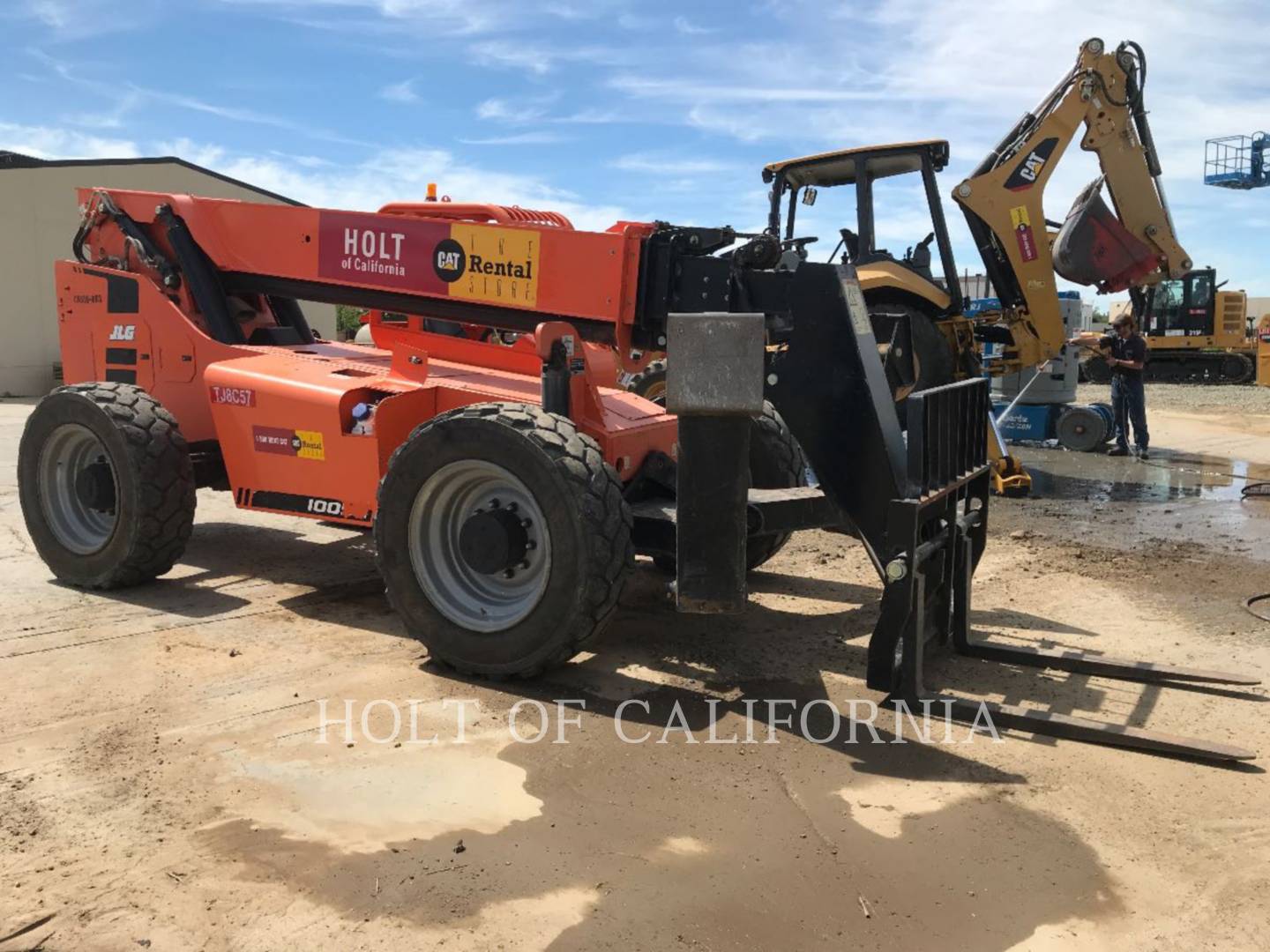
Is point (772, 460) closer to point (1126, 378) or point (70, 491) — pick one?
point (70, 491)

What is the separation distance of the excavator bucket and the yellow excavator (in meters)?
0.01

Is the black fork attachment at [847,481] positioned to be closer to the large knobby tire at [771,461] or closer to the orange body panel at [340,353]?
the orange body panel at [340,353]

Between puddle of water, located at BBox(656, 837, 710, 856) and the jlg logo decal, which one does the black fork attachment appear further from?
the jlg logo decal

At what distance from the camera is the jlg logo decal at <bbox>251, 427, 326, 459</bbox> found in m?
5.48

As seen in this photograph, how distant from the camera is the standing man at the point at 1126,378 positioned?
1303 centimetres

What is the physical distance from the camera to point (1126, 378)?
526 inches

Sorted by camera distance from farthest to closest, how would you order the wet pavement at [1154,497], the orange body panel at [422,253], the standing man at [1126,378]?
the standing man at [1126,378]
the wet pavement at [1154,497]
the orange body panel at [422,253]

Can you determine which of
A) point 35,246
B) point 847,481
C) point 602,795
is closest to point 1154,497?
point 847,481

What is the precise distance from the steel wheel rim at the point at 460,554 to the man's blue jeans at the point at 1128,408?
10.7m

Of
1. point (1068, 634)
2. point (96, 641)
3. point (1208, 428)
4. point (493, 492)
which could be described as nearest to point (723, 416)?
point (493, 492)


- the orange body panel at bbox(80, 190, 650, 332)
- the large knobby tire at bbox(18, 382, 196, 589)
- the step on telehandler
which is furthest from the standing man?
the large knobby tire at bbox(18, 382, 196, 589)

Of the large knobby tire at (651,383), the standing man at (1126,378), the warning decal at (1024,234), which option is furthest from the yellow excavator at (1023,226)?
the large knobby tire at (651,383)

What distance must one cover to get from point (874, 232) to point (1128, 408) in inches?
213

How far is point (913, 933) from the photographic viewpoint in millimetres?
2771
